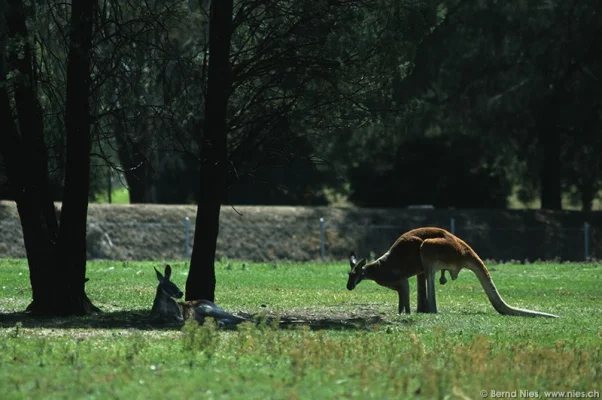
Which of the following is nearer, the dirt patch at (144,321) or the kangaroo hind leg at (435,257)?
the dirt patch at (144,321)

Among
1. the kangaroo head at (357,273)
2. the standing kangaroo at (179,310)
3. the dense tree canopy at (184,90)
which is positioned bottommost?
the standing kangaroo at (179,310)

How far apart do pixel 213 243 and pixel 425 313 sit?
11.6ft

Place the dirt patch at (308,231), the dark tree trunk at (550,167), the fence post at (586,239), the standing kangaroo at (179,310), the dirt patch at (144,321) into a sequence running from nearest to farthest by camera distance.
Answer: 1. the dirt patch at (144,321)
2. the standing kangaroo at (179,310)
3. the dirt patch at (308,231)
4. the fence post at (586,239)
5. the dark tree trunk at (550,167)

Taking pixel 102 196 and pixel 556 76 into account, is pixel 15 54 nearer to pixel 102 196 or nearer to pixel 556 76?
pixel 556 76

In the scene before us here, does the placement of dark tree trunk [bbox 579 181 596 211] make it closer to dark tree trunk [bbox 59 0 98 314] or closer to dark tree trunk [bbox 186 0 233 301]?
dark tree trunk [bbox 186 0 233 301]

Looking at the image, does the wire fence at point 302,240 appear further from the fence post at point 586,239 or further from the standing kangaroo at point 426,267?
the standing kangaroo at point 426,267

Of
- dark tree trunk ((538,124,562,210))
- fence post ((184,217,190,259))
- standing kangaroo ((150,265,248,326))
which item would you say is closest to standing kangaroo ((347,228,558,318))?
standing kangaroo ((150,265,248,326))


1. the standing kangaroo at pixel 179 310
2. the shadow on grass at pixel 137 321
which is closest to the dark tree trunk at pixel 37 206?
the shadow on grass at pixel 137 321

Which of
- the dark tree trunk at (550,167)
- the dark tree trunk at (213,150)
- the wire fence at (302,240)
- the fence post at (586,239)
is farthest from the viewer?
the dark tree trunk at (550,167)

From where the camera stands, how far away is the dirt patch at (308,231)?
1490 inches

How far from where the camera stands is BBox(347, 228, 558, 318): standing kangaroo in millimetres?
17688

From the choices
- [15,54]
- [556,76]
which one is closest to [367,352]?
[15,54]

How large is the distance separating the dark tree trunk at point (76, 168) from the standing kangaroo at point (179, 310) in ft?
5.05

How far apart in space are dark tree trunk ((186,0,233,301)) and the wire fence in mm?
18106
